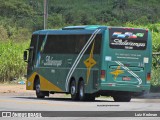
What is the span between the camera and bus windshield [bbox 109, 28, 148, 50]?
27016mm

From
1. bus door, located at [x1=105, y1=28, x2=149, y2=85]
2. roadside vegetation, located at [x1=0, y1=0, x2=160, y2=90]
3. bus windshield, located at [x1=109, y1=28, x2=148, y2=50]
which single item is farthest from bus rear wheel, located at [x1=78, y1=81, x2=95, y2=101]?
roadside vegetation, located at [x1=0, y1=0, x2=160, y2=90]

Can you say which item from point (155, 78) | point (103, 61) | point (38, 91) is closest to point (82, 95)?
point (103, 61)

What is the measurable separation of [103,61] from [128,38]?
1.54 m

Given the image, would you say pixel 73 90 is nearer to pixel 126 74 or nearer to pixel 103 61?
pixel 103 61

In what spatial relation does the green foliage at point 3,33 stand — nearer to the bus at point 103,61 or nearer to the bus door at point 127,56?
the bus at point 103,61

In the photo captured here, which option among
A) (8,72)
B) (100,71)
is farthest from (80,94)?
(8,72)

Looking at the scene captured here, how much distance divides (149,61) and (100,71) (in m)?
2.36

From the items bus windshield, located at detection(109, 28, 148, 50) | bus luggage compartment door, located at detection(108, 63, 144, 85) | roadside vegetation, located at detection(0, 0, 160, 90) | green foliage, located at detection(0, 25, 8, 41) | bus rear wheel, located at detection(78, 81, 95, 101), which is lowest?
bus rear wheel, located at detection(78, 81, 95, 101)

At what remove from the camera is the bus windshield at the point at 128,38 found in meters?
27.0

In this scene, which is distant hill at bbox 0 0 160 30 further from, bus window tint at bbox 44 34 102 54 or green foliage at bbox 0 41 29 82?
bus window tint at bbox 44 34 102 54

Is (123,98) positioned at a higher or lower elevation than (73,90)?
lower

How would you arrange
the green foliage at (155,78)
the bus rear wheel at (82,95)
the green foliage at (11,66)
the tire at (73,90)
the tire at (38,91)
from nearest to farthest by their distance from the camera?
the bus rear wheel at (82,95) < the tire at (73,90) < the tire at (38,91) < the green foliage at (155,78) < the green foliage at (11,66)

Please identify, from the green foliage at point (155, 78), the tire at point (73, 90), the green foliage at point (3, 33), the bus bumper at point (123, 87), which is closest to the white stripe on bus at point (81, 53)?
the tire at point (73, 90)

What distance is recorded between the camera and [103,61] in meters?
26.9
